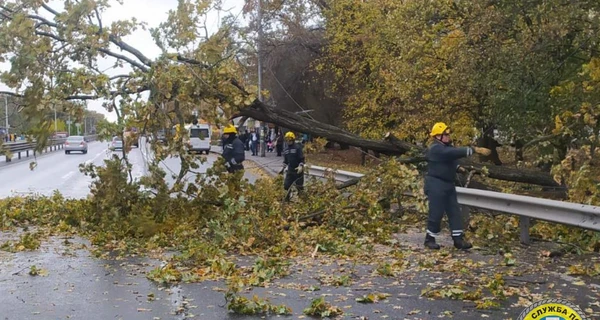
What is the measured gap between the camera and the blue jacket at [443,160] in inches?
333

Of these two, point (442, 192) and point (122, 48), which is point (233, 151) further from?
point (442, 192)

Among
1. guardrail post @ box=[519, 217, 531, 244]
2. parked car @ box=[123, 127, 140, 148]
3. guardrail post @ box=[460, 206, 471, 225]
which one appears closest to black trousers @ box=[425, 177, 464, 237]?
guardrail post @ box=[519, 217, 531, 244]

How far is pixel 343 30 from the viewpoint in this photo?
30.2 meters

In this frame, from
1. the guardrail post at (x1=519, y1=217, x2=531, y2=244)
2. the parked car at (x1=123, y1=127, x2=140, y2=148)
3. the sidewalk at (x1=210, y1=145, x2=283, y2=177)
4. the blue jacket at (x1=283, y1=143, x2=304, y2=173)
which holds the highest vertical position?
the parked car at (x1=123, y1=127, x2=140, y2=148)

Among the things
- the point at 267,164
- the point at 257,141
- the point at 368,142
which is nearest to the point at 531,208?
the point at 368,142

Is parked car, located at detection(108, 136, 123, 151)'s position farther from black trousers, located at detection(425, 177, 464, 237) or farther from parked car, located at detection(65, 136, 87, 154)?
parked car, located at detection(65, 136, 87, 154)

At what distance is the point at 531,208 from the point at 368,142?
4846mm

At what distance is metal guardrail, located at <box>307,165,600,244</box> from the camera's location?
23.0ft

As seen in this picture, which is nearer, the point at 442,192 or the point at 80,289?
Result: the point at 80,289

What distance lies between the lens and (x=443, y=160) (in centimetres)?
855

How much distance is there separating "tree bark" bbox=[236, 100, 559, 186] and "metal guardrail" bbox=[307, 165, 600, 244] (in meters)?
2.14

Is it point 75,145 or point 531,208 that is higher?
point 531,208

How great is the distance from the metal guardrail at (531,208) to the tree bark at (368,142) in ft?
7.03

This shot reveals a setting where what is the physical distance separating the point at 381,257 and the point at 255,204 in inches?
128
